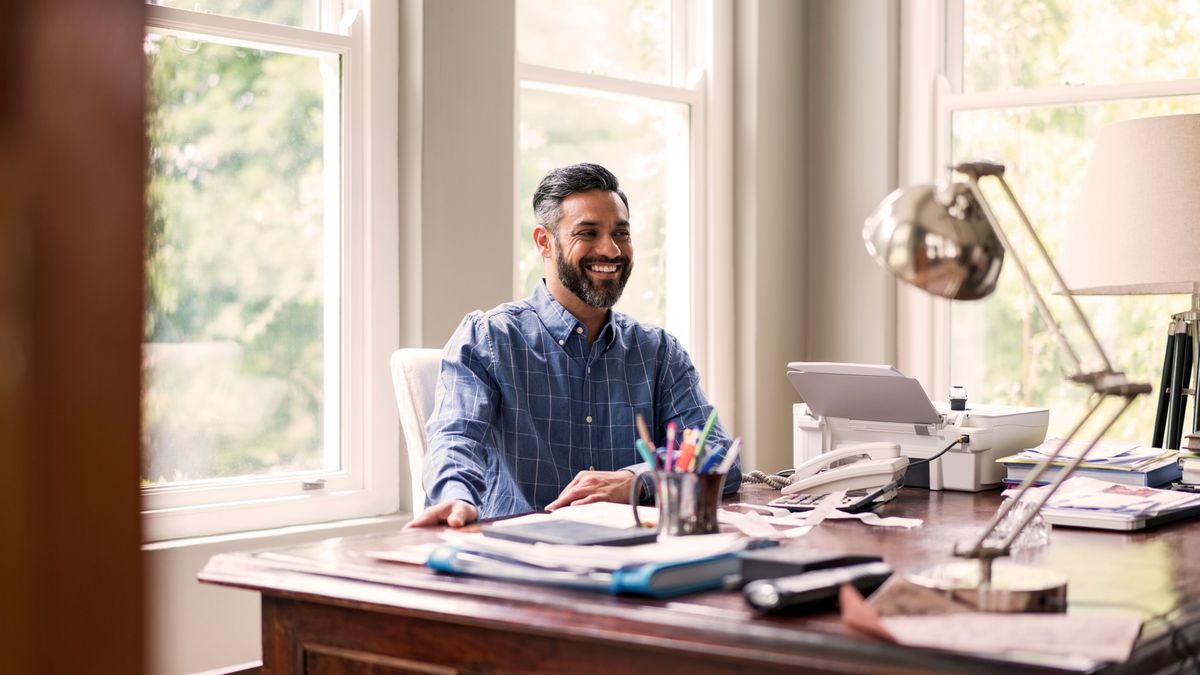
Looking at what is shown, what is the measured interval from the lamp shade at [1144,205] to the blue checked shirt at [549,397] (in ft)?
3.18

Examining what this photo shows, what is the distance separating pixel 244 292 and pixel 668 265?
1670 mm

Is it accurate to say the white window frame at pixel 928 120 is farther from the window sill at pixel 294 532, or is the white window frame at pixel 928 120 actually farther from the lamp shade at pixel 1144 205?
the window sill at pixel 294 532

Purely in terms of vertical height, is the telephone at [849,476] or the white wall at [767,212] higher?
the white wall at [767,212]

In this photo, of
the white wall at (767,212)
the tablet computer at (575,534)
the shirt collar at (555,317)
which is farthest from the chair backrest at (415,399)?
the white wall at (767,212)

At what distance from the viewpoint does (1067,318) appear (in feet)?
13.4

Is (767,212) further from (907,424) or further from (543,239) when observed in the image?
(907,424)

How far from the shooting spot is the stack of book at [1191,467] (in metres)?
2.29

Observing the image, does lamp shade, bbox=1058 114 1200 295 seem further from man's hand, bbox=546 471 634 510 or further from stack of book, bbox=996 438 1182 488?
man's hand, bbox=546 471 634 510

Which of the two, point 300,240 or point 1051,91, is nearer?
point 300,240

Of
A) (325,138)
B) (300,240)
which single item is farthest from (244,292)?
(325,138)

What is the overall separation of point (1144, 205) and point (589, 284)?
122 cm

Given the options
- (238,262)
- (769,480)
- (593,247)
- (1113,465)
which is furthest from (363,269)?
(1113,465)

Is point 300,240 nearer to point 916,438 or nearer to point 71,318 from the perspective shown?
point 916,438

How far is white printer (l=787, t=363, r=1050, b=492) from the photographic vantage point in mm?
2359
